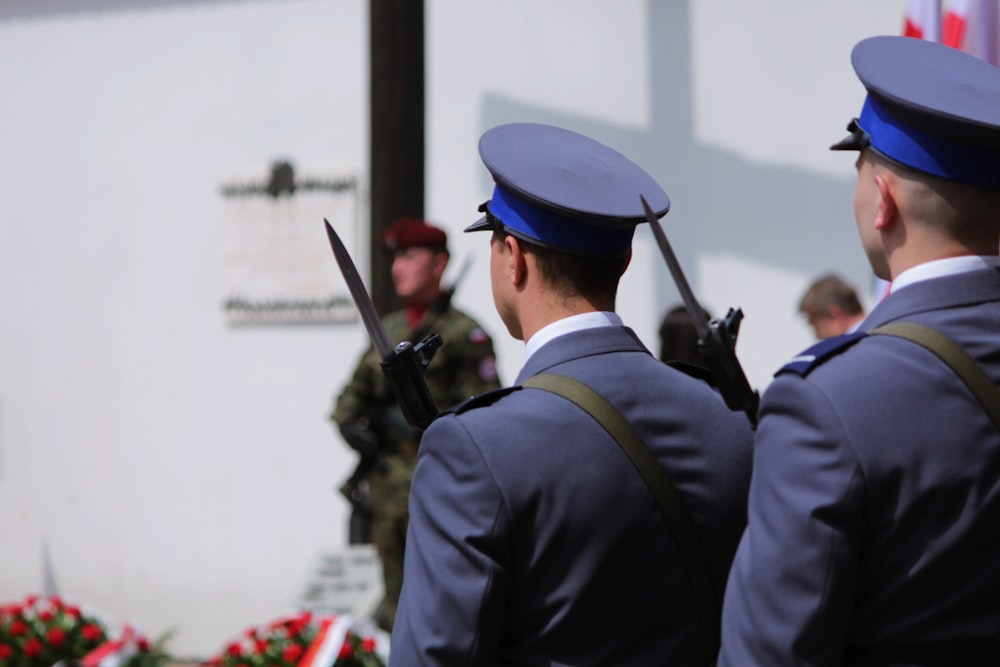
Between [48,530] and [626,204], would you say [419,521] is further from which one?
[48,530]

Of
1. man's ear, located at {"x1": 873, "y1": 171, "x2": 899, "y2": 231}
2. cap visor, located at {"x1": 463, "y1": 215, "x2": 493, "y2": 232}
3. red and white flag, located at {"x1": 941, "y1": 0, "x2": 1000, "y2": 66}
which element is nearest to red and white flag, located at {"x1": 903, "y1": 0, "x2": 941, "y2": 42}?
red and white flag, located at {"x1": 941, "y1": 0, "x2": 1000, "y2": 66}

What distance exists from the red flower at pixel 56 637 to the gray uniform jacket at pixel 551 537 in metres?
2.95

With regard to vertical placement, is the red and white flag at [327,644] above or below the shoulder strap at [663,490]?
below

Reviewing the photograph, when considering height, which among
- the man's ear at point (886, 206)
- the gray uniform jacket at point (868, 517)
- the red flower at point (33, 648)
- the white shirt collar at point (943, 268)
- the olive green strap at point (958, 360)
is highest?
the man's ear at point (886, 206)

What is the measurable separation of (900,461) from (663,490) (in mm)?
389

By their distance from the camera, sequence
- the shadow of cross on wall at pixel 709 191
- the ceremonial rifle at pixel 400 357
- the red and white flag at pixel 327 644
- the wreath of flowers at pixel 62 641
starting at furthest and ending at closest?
the shadow of cross on wall at pixel 709 191, the wreath of flowers at pixel 62 641, the red and white flag at pixel 327 644, the ceremonial rifle at pixel 400 357

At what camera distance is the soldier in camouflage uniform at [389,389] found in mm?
4879

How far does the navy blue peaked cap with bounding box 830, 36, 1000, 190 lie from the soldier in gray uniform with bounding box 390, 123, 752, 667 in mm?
365

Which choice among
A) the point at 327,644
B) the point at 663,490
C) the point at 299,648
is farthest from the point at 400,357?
the point at 299,648

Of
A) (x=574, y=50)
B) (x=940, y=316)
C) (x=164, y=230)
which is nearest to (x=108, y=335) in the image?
(x=164, y=230)

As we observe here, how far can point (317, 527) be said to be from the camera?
669 centimetres

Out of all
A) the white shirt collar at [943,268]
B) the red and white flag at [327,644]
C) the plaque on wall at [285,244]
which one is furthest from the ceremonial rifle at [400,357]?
the plaque on wall at [285,244]

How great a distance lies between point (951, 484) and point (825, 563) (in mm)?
165

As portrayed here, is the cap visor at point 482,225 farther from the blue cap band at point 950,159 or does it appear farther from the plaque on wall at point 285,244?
the plaque on wall at point 285,244
